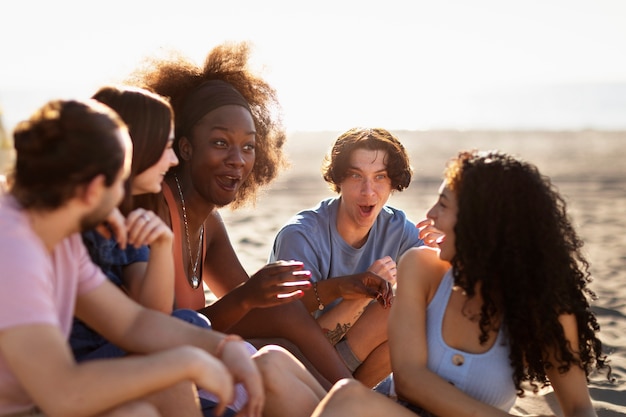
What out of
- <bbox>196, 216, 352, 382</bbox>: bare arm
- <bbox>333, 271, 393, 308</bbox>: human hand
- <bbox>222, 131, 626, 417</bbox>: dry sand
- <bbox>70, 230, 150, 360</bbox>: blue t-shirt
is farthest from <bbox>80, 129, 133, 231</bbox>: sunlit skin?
<bbox>222, 131, 626, 417</bbox>: dry sand

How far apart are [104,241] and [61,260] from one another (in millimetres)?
530

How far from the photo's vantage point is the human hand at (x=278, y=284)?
339cm

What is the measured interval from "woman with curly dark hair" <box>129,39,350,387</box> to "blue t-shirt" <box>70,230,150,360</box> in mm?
544

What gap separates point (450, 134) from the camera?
32719 millimetres

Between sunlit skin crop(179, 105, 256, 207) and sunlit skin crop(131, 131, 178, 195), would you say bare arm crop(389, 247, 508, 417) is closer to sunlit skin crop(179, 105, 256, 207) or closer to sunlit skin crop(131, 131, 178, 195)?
sunlit skin crop(131, 131, 178, 195)

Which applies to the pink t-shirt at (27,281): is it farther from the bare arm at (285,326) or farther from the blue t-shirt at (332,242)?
the blue t-shirt at (332,242)

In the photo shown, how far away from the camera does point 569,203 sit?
10.3 metres

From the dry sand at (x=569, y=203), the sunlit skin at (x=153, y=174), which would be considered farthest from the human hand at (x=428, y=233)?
the sunlit skin at (x=153, y=174)

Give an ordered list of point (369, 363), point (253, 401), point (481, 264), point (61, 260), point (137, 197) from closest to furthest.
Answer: point (61, 260) → point (253, 401) → point (481, 264) → point (137, 197) → point (369, 363)

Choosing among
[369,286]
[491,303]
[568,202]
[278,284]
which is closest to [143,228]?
[278,284]

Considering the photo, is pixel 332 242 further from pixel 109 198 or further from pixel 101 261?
pixel 109 198

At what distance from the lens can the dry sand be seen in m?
5.11

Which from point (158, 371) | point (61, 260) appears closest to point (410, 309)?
point (158, 371)

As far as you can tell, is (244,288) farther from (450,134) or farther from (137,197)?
(450,134)
